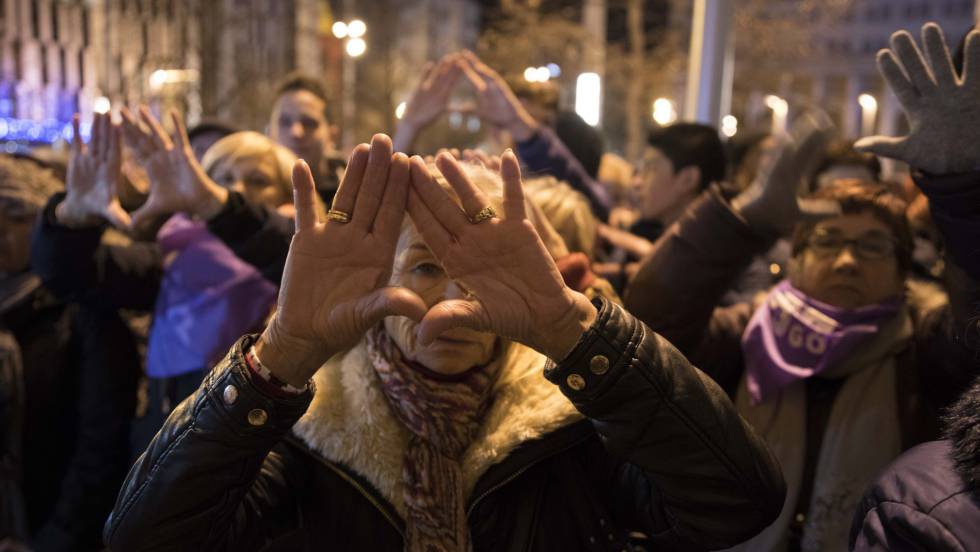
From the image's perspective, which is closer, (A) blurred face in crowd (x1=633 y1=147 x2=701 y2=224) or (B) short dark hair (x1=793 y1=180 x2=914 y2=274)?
(B) short dark hair (x1=793 y1=180 x2=914 y2=274)

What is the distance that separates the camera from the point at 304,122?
14.2 feet

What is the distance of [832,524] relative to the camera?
7.30ft

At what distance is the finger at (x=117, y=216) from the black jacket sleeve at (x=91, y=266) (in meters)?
0.15

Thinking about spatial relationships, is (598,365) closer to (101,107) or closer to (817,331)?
(817,331)

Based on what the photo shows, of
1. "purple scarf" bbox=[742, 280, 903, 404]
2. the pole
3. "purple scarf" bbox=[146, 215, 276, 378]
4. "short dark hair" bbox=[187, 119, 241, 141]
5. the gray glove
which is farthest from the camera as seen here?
the pole

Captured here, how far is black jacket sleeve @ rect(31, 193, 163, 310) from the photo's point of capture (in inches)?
111

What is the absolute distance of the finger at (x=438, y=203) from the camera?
137cm

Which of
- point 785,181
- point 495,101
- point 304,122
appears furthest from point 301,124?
point 785,181

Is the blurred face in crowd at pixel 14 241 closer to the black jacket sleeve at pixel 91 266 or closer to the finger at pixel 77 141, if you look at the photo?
the black jacket sleeve at pixel 91 266

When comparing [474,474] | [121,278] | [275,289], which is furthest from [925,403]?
[121,278]

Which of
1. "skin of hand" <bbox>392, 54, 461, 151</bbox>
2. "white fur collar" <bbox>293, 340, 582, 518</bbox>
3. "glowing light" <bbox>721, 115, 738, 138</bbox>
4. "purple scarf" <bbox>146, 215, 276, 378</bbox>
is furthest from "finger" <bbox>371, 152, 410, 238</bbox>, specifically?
"glowing light" <bbox>721, 115, 738, 138</bbox>

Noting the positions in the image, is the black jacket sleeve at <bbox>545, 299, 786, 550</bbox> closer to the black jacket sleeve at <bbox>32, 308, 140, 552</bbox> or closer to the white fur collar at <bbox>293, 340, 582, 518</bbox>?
the white fur collar at <bbox>293, 340, 582, 518</bbox>

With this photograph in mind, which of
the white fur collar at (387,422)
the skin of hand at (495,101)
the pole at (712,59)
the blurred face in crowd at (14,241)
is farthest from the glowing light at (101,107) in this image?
the pole at (712,59)

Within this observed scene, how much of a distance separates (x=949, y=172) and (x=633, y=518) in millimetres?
1024
